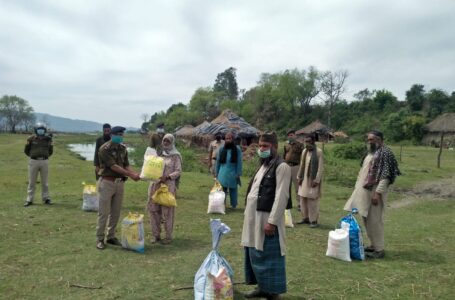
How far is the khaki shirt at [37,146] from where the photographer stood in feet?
30.0

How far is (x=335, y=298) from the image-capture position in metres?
4.55

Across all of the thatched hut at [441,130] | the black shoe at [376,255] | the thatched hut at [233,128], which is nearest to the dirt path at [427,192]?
the black shoe at [376,255]

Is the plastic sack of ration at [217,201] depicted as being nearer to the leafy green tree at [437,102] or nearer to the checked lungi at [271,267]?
the checked lungi at [271,267]

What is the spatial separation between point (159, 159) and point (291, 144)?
407cm

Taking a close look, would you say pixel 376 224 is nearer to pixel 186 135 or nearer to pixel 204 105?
pixel 186 135

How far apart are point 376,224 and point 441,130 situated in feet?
132

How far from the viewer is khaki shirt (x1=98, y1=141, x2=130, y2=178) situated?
5965 millimetres

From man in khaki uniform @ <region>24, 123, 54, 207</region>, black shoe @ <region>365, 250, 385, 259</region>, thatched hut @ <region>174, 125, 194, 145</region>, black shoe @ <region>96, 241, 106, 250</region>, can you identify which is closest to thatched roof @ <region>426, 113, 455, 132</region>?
thatched hut @ <region>174, 125, 194, 145</region>

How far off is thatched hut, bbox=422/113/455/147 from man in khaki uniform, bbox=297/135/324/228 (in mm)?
35956

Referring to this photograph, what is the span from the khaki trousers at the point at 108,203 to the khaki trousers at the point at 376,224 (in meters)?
3.94

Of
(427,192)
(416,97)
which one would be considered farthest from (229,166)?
(416,97)

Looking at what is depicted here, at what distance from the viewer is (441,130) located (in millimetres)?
41031

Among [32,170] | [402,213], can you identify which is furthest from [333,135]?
[32,170]

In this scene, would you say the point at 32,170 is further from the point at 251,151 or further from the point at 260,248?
the point at 251,151
